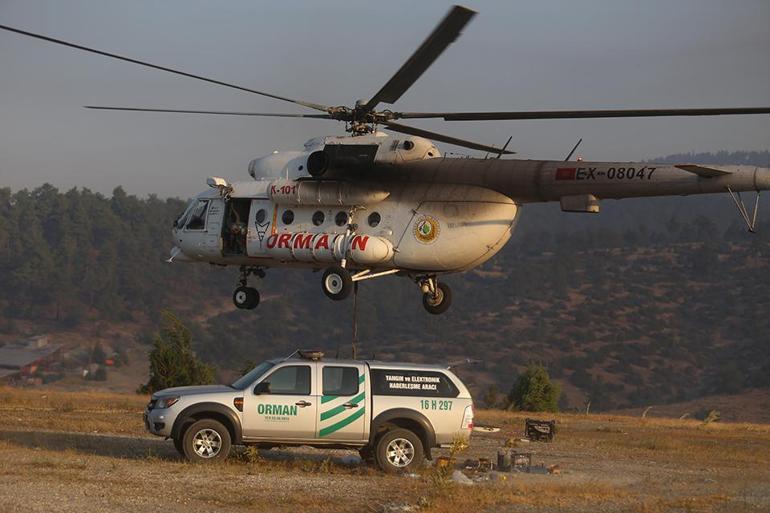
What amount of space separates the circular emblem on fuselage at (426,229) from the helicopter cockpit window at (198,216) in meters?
5.35

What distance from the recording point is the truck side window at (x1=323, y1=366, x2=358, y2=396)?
53.8 feet

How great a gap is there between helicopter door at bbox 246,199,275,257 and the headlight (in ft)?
28.1

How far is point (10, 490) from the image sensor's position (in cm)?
1370

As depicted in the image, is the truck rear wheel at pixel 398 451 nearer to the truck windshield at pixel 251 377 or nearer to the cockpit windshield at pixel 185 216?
the truck windshield at pixel 251 377

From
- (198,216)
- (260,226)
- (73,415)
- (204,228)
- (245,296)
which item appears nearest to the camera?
(260,226)

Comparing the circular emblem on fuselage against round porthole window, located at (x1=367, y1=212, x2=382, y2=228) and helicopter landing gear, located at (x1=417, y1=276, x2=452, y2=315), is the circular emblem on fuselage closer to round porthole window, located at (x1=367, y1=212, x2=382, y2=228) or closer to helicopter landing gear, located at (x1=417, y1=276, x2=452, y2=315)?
round porthole window, located at (x1=367, y1=212, x2=382, y2=228)

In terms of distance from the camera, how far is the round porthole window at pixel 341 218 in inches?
939

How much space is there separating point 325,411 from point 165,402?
7.34 ft

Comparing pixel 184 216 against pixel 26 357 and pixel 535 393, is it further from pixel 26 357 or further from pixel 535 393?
pixel 26 357

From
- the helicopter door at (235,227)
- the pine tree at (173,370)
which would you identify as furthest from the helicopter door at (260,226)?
the pine tree at (173,370)

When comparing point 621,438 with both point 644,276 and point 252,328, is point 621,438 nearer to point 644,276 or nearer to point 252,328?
point 252,328

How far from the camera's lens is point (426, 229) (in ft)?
75.6

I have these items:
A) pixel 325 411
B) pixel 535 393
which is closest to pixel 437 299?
pixel 325 411

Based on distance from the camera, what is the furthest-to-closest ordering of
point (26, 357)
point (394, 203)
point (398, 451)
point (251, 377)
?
point (26, 357) < point (394, 203) < point (251, 377) < point (398, 451)
